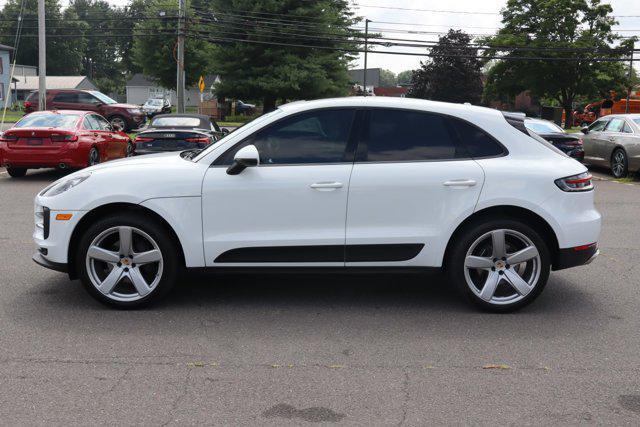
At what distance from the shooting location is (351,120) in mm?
5488

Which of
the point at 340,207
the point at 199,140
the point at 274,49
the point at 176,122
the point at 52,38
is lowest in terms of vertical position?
the point at 199,140

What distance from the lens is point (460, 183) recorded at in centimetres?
533

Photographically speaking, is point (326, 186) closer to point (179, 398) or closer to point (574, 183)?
point (574, 183)

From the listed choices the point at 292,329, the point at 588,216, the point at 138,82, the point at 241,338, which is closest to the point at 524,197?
the point at 588,216

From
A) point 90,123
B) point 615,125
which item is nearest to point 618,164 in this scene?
point 615,125

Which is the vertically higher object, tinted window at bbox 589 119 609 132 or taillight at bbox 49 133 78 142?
tinted window at bbox 589 119 609 132

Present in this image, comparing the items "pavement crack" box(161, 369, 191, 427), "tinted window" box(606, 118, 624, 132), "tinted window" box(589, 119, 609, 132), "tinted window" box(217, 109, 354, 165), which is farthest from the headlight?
"tinted window" box(589, 119, 609, 132)

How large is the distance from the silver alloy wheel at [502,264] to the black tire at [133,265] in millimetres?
2236

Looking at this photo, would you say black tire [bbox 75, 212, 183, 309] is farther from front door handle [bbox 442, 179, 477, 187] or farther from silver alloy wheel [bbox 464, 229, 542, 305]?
silver alloy wheel [bbox 464, 229, 542, 305]

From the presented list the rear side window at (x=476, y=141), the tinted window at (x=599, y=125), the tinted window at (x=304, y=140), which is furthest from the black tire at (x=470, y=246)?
the tinted window at (x=599, y=125)

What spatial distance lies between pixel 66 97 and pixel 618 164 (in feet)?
85.6

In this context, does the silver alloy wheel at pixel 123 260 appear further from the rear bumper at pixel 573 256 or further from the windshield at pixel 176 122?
the windshield at pixel 176 122

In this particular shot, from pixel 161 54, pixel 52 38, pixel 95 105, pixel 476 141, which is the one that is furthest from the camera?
pixel 52 38

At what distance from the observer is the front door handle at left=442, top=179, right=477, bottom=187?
532 centimetres
